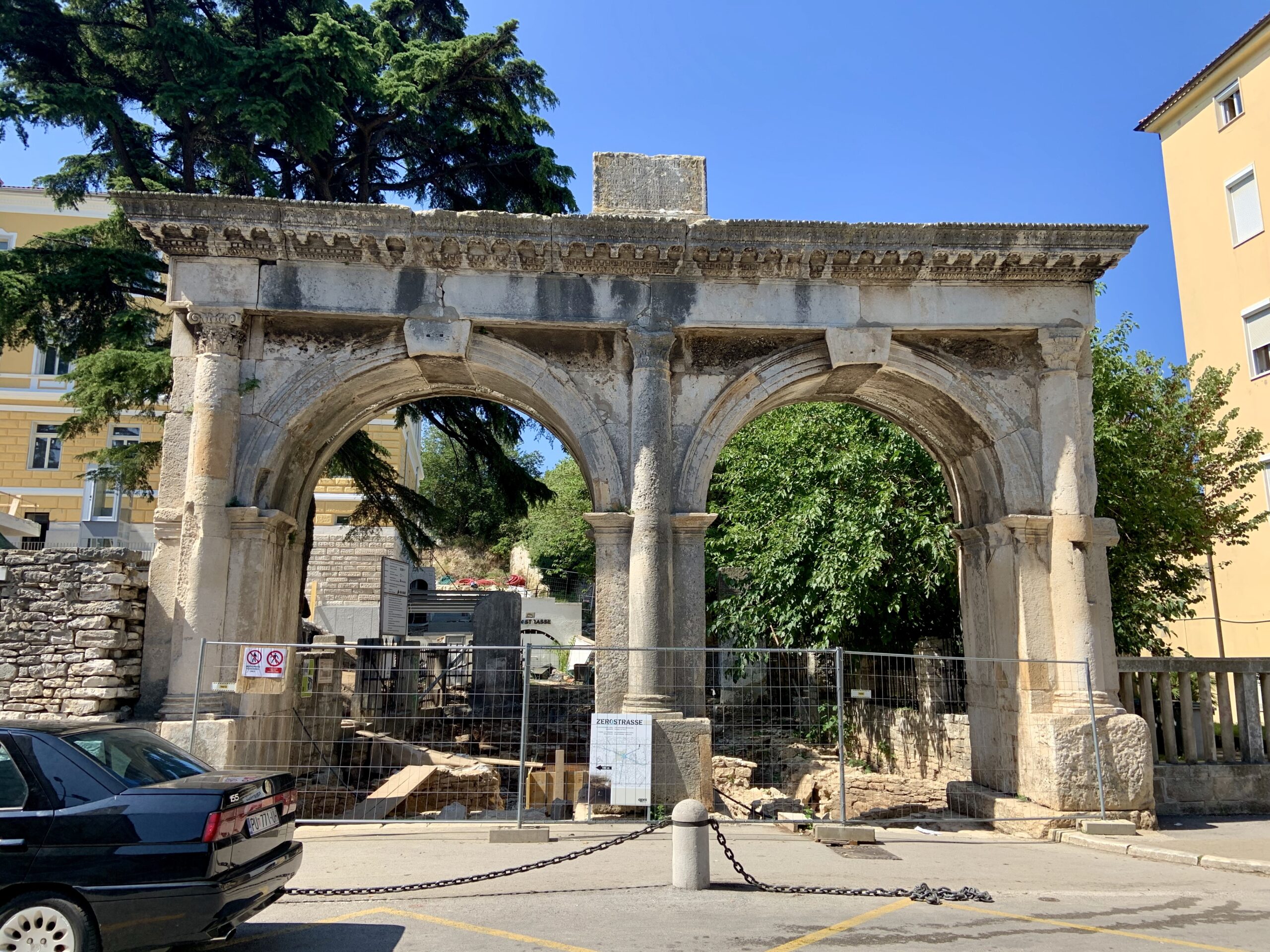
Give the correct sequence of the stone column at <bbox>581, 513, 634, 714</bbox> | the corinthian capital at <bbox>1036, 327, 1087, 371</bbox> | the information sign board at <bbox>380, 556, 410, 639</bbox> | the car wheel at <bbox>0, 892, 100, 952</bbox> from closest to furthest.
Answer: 1. the car wheel at <bbox>0, 892, 100, 952</bbox>
2. the stone column at <bbox>581, 513, 634, 714</bbox>
3. the corinthian capital at <bbox>1036, 327, 1087, 371</bbox>
4. the information sign board at <bbox>380, 556, 410, 639</bbox>

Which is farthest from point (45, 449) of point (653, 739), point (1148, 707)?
point (1148, 707)

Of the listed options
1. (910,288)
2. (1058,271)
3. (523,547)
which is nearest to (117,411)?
(910,288)

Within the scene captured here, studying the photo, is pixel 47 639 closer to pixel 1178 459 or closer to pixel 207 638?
pixel 207 638

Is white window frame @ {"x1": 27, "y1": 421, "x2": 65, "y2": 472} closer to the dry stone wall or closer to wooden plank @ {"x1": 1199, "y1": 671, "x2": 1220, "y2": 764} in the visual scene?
the dry stone wall

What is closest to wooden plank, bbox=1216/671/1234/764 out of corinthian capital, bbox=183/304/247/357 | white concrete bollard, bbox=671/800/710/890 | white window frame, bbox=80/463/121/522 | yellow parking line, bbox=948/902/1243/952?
yellow parking line, bbox=948/902/1243/952

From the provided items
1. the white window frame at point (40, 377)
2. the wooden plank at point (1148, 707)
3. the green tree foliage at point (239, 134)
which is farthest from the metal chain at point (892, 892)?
the white window frame at point (40, 377)

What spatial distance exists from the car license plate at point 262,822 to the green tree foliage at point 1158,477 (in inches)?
437

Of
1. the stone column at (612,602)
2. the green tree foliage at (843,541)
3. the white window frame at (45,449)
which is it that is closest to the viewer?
the stone column at (612,602)

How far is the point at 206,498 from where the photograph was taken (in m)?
9.59

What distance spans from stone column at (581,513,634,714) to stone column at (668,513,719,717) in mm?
535

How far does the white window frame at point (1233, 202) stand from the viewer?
20.0 meters

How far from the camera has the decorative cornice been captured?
9.85m

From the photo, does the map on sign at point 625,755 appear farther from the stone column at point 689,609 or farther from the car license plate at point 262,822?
A: the car license plate at point 262,822

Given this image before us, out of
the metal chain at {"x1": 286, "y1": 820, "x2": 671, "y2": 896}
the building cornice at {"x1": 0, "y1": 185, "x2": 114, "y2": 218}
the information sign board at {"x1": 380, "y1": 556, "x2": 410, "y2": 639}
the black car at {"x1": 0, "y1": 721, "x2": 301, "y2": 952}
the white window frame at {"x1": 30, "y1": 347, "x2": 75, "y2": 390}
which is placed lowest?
the metal chain at {"x1": 286, "y1": 820, "x2": 671, "y2": 896}
